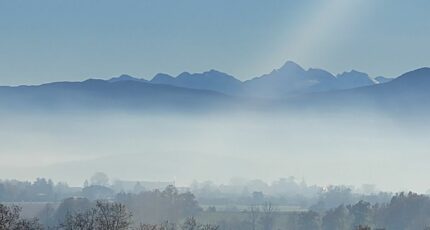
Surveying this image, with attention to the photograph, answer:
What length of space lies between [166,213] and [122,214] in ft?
202

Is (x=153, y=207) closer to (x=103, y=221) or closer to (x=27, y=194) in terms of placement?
(x=27, y=194)

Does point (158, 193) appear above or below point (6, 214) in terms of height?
above

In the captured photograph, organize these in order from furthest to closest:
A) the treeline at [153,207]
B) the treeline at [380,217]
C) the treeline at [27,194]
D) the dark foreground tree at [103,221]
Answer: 1. the treeline at [27,194]
2. the treeline at [153,207]
3. the treeline at [380,217]
4. the dark foreground tree at [103,221]

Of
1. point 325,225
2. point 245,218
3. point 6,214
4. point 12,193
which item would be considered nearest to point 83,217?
point 6,214

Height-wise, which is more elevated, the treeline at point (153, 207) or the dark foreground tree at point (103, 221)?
the treeline at point (153, 207)

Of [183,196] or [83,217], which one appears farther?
[183,196]

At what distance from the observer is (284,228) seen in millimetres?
93438

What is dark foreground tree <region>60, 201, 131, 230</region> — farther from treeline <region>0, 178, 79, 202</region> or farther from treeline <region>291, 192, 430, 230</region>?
treeline <region>0, 178, 79, 202</region>

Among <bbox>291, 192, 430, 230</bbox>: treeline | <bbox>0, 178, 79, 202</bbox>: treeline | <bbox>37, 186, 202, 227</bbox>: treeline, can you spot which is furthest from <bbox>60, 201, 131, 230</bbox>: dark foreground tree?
<bbox>0, 178, 79, 202</bbox>: treeline

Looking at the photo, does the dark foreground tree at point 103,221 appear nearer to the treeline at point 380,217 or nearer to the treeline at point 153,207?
the treeline at point 380,217

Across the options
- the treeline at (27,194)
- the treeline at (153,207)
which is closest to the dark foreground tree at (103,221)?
the treeline at (153,207)

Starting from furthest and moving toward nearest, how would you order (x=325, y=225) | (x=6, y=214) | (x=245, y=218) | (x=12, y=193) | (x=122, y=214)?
(x=12, y=193) → (x=245, y=218) → (x=325, y=225) → (x=122, y=214) → (x=6, y=214)

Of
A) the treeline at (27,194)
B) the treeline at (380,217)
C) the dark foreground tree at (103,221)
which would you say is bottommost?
the dark foreground tree at (103,221)

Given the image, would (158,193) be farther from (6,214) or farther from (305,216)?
(6,214)
